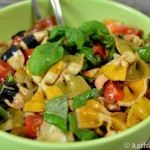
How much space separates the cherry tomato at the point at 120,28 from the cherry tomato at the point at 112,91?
558 millimetres

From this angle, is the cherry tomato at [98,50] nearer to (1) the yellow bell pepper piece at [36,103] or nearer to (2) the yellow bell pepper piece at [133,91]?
(2) the yellow bell pepper piece at [133,91]

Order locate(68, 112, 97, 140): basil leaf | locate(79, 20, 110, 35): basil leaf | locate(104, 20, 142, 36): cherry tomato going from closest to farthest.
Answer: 1. locate(68, 112, 97, 140): basil leaf
2. locate(79, 20, 110, 35): basil leaf
3. locate(104, 20, 142, 36): cherry tomato

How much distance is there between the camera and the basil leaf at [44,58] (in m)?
1.77

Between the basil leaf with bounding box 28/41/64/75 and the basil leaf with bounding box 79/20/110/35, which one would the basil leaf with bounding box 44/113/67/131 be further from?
the basil leaf with bounding box 79/20/110/35

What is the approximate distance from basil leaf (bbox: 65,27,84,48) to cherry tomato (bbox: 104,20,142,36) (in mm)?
434

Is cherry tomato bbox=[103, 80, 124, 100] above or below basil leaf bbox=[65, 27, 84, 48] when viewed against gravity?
below

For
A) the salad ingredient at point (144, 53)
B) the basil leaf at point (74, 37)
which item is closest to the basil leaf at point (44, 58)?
the basil leaf at point (74, 37)

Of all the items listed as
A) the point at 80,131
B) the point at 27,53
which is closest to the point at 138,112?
the point at 80,131

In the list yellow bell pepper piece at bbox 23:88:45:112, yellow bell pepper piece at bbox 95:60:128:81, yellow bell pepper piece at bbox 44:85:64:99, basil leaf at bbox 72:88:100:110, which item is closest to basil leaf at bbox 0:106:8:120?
yellow bell pepper piece at bbox 23:88:45:112

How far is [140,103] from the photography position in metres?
1.68

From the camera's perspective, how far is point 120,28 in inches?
89.0

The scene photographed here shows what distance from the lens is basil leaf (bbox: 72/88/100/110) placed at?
5.35 feet

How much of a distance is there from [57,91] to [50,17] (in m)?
0.80

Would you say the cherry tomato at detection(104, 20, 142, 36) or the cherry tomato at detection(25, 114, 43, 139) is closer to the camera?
the cherry tomato at detection(25, 114, 43, 139)
